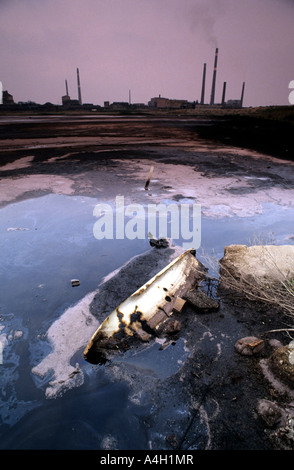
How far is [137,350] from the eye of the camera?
2.55 m

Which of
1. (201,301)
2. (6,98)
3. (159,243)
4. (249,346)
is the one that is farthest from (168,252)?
(6,98)

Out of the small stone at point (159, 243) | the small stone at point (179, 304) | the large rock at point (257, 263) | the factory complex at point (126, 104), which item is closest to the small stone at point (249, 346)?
the small stone at point (179, 304)

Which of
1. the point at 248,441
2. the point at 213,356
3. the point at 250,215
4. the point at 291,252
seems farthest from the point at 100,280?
the point at 250,215

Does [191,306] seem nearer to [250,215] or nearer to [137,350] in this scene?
[137,350]

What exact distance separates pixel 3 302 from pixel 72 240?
1.61 metres

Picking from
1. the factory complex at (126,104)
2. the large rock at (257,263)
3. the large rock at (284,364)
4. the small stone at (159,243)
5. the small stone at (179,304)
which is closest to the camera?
the large rock at (284,364)

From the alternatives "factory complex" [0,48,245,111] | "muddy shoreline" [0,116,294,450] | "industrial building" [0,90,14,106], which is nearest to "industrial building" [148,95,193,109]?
"factory complex" [0,48,245,111]

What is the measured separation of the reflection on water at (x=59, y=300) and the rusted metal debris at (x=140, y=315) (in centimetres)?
19

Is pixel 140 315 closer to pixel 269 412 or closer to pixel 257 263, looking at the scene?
pixel 269 412

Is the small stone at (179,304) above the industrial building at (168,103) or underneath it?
underneath

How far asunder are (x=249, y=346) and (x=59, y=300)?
85.7 inches

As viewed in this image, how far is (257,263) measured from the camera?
11.8 ft

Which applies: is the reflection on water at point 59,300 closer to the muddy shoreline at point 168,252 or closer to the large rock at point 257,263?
the muddy shoreline at point 168,252

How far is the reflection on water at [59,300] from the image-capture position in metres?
1.94
